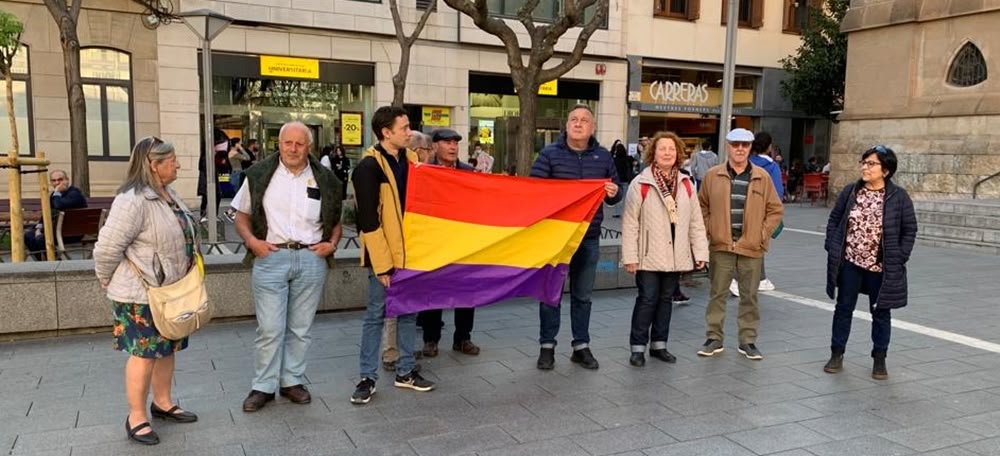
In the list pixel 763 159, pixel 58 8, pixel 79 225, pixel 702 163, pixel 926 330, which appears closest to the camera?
pixel 926 330

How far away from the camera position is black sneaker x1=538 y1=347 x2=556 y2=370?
5641 millimetres

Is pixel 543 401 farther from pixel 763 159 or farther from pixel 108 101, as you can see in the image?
pixel 108 101

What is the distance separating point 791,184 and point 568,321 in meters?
20.5

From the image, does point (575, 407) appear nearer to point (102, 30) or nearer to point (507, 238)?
point (507, 238)

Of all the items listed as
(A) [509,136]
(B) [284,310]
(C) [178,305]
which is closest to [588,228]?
(B) [284,310]

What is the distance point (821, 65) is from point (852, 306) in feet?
68.9

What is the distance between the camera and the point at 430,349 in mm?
5969

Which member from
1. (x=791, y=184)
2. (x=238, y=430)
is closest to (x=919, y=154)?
(x=791, y=184)

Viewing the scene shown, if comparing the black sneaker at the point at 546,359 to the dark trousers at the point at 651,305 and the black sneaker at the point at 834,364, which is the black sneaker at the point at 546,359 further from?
the black sneaker at the point at 834,364

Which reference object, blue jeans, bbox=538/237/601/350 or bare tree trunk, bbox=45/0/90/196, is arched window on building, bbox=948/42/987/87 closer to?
blue jeans, bbox=538/237/601/350

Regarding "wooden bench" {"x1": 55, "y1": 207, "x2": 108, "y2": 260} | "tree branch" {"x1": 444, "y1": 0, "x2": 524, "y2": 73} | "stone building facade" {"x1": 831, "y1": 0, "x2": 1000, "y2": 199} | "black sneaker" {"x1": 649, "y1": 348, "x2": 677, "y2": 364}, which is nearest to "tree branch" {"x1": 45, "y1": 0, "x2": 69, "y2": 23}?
"wooden bench" {"x1": 55, "y1": 207, "x2": 108, "y2": 260}

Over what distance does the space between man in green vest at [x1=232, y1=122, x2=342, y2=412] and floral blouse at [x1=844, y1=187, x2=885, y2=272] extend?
378 cm

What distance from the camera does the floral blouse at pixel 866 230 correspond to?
5.44 meters

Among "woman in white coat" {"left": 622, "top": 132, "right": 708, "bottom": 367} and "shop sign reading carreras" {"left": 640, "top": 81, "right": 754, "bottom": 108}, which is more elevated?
"shop sign reading carreras" {"left": 640, "top": 81, "right": 754, "bottom": 108}
